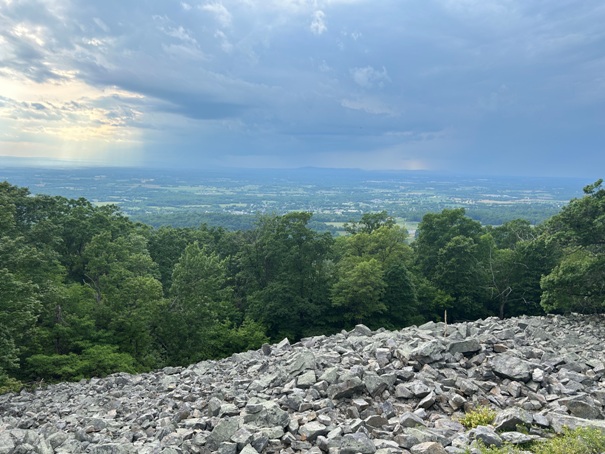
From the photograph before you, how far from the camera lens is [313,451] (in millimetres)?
7629

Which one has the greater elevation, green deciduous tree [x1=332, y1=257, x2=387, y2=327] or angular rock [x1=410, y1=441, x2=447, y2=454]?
angular rock [x1=410, y1=441, x2=447, y2=454]

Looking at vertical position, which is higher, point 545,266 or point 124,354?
point 545,266

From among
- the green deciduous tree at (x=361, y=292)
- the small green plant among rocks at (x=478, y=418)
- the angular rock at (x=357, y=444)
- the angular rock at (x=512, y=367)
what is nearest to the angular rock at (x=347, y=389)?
the angular rock at (x=357, y=444)

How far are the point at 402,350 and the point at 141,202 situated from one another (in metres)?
184

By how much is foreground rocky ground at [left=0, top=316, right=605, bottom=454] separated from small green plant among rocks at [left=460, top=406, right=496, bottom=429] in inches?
8.9

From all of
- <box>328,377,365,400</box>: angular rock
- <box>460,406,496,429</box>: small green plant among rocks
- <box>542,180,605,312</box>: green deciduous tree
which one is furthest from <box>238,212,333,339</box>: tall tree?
<box>460,406,496,429</box>: small green plant among rocks

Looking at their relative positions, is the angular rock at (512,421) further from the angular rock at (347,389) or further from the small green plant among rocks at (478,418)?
the angular rock at (347,389)

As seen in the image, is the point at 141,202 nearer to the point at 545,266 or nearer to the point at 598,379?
the point at 545,266

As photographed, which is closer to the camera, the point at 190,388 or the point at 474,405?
the point at 474,405

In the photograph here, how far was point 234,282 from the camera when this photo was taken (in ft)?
126

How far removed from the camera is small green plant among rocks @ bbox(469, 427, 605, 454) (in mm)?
6742

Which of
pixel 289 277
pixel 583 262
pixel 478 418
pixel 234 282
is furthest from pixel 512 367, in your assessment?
pixel 234 282

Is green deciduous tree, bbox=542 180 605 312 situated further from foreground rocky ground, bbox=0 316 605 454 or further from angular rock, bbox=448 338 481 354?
angular rock, bbox=448 338 481 354

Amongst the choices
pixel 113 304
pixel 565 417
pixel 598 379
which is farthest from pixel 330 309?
pixel 565 417
